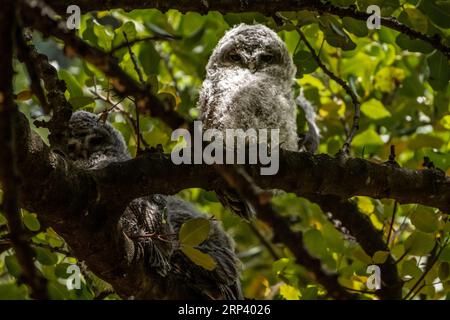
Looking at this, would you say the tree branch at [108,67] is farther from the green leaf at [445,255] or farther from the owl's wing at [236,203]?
the green leaf at [445,255]

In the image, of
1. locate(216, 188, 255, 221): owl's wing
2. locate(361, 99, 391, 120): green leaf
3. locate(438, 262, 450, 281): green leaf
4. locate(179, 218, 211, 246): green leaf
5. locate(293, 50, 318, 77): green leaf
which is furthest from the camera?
locate(361, 99, 391, 120): green leaf

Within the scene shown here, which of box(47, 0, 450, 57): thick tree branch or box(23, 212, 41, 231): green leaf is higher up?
box(47, 0, 450, 57): thick tree branch

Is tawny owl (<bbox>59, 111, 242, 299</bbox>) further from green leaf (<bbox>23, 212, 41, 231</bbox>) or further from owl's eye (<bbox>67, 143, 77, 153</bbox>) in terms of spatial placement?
green leaf (<bbox>23, 212, 41, 231</bbox>)

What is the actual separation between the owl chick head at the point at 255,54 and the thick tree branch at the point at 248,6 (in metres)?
0.54

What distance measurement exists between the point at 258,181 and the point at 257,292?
2433mm

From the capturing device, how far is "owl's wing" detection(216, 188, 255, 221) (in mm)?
2083

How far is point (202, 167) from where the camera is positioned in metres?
1.89

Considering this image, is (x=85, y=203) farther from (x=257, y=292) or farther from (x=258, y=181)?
(x=257, y=292)

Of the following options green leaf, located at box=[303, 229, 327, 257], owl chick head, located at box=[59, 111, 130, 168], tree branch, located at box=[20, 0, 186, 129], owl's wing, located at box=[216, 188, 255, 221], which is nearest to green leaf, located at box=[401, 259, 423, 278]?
green leaf, located at box=[303, 229, 327, 257]

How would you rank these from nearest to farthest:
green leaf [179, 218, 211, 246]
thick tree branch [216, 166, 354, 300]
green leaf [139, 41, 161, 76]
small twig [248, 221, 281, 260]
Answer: thick tree branch [216, 166, 354, 300] < green leaf [179, 218, 211, 246] < green leaf [139, 41, 161, 76] < small twig [248, 221, 281, 260]

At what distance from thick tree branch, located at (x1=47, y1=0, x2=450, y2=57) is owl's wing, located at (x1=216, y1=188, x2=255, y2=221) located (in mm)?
Answer: 592

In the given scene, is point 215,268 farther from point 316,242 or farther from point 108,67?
point 108,67

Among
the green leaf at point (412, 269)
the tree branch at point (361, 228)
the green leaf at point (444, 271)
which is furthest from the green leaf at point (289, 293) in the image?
the green leaf at point (444, 271)

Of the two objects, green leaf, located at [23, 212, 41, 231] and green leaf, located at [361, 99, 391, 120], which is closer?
green leaf, located at [23, 212, 41, 231]
